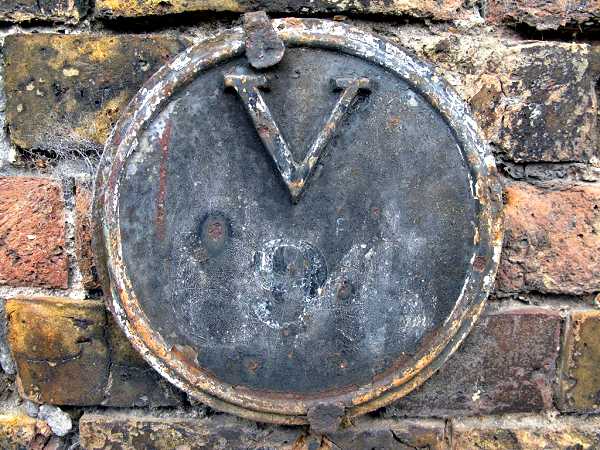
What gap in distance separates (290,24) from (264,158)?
6.2 inches

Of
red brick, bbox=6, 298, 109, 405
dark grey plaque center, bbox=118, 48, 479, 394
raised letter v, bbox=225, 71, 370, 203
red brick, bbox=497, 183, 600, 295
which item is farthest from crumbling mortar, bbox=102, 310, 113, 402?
red brick, bbox=497, 183, 600, 295

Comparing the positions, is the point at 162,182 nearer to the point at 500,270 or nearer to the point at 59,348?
the point at 59,348

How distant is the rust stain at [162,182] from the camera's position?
67 centimetres

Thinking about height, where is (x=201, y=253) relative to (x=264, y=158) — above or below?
below

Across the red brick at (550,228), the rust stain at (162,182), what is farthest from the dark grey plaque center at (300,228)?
the red brick at (550,228)

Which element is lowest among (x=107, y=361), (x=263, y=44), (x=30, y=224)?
(x=107, y=361)

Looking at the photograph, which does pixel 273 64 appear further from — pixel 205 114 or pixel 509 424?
pixel 509 424

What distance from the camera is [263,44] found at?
2.13 ft

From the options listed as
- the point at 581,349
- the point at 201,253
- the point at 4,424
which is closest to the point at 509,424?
the point at 581,349

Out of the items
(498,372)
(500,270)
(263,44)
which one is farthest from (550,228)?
(263,44)

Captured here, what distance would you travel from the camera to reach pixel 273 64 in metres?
0.65

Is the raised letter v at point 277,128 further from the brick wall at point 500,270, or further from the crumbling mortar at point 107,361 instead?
the crumbling mortar at point 107,361

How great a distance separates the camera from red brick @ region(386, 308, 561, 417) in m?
0.77

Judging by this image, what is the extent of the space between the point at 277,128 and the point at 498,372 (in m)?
0.45
